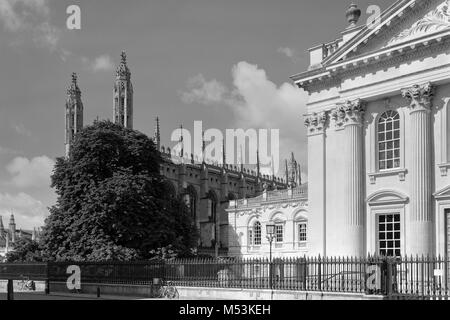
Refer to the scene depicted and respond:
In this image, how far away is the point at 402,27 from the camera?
29.5 metres

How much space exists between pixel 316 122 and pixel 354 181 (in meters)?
3.84

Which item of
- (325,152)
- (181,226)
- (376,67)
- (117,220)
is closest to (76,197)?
(117,220)

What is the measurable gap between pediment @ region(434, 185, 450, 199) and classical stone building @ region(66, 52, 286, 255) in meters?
52.2

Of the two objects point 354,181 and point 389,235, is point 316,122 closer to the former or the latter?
point 354,181

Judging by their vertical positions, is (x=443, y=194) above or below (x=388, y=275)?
above

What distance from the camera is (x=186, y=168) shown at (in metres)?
87.7

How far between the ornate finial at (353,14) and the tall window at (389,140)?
16.6ft

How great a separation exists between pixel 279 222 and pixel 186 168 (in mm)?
28055

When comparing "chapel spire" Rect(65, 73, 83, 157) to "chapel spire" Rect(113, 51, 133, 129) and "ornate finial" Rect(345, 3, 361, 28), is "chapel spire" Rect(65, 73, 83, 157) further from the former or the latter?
"ornate finial" Rect(345, 3, 361, 28)

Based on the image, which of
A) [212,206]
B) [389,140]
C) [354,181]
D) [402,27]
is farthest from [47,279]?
[212,206]

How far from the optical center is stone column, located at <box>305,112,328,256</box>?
32.1m

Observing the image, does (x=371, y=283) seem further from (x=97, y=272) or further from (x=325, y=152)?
(x=97, y=272)

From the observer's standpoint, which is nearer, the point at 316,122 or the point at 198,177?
the point at 316,122

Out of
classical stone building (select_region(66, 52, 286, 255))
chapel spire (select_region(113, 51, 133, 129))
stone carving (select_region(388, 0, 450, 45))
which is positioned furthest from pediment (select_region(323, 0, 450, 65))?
chapel spire (select_region(113, 51, 133, 129))
